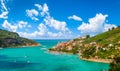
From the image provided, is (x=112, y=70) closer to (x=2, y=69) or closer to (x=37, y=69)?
(x=37, y=69)

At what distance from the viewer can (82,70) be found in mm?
188500

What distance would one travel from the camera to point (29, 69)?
19138 cm

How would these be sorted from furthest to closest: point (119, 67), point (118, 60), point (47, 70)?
point (47, 70) < point (118, 60) < point (119, 67)

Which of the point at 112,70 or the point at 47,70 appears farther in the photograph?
the point at 47,70

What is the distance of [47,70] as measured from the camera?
184875 mm

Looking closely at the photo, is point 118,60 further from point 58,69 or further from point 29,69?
point 29,69

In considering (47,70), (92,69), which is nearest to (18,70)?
(47,70)

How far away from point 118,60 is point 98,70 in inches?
1498

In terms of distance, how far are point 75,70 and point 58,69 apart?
1239 centimetres

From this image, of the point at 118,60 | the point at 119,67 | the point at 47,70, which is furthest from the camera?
the point at 47,70

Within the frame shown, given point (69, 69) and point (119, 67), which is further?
point (69, 69)

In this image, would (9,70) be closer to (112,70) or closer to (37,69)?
(37,69)

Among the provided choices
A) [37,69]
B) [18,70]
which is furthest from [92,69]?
[18,70]

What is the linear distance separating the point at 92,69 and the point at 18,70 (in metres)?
54.0
